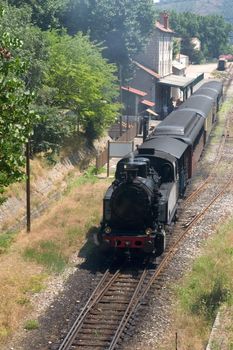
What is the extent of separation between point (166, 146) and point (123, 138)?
21291 mm

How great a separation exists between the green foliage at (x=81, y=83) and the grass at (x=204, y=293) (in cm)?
1661

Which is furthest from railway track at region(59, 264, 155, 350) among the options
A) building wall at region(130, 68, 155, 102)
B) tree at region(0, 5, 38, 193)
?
building wall at region(130, 68, 155, 102)

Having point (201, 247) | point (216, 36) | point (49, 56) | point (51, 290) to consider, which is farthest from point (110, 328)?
point (216, 36)

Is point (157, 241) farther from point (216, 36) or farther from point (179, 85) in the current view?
point (216, 36)

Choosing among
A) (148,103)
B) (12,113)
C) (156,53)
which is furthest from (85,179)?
(156,53)

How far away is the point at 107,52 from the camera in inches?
1997

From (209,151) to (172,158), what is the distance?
18.1 metres

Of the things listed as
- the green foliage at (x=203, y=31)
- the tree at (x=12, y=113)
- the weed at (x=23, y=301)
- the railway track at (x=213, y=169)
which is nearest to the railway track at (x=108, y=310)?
the weed at (x=23, y=301)

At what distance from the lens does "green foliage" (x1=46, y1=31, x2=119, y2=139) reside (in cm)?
3459

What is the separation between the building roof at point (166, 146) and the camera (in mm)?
21547

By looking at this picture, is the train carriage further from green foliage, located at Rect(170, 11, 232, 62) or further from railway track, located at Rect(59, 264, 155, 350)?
green foliage, located at Rect(170, 11, 232, 62)

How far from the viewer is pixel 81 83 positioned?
34750 millimetres

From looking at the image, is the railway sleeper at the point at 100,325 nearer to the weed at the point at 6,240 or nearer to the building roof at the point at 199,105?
the weed at the point at 6,240

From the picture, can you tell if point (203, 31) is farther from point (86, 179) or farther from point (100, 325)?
point (100, 325)
